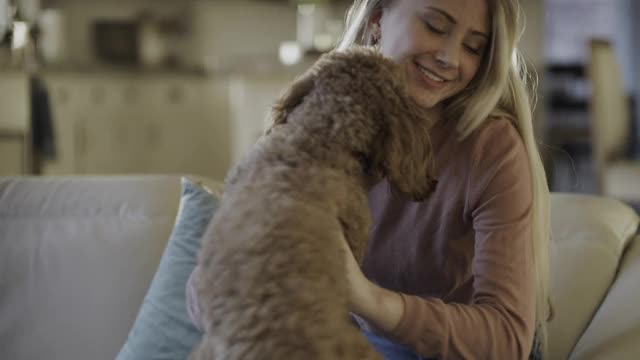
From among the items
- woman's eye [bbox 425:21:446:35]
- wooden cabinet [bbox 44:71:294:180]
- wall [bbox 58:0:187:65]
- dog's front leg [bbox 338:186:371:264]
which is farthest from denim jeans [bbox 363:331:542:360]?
wall [bbox 58:0:187:65]

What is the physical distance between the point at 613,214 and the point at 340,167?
94cm

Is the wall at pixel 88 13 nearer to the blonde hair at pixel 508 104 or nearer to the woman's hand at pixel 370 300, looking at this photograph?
the blonde hair at pixel 508 104

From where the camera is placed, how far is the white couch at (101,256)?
5.48ft

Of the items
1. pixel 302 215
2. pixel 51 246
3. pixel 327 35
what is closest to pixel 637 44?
pixel 327 35

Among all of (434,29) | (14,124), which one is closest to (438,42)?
(434,29)

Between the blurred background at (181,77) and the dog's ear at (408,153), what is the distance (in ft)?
16.6

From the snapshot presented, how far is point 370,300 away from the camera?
1.07 metres

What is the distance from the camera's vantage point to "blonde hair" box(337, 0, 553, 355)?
51.3 inches

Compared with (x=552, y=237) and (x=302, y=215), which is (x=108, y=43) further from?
(x=302, y=215)

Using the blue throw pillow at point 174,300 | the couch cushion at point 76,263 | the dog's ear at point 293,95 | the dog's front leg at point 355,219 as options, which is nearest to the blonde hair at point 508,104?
the dog's ear at point 293,95

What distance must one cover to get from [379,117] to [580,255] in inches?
30.8

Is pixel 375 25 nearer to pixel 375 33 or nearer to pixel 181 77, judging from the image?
pixel 375 33

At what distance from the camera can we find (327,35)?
266 inches

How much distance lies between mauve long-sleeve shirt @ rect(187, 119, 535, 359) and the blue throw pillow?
0.42 metres
